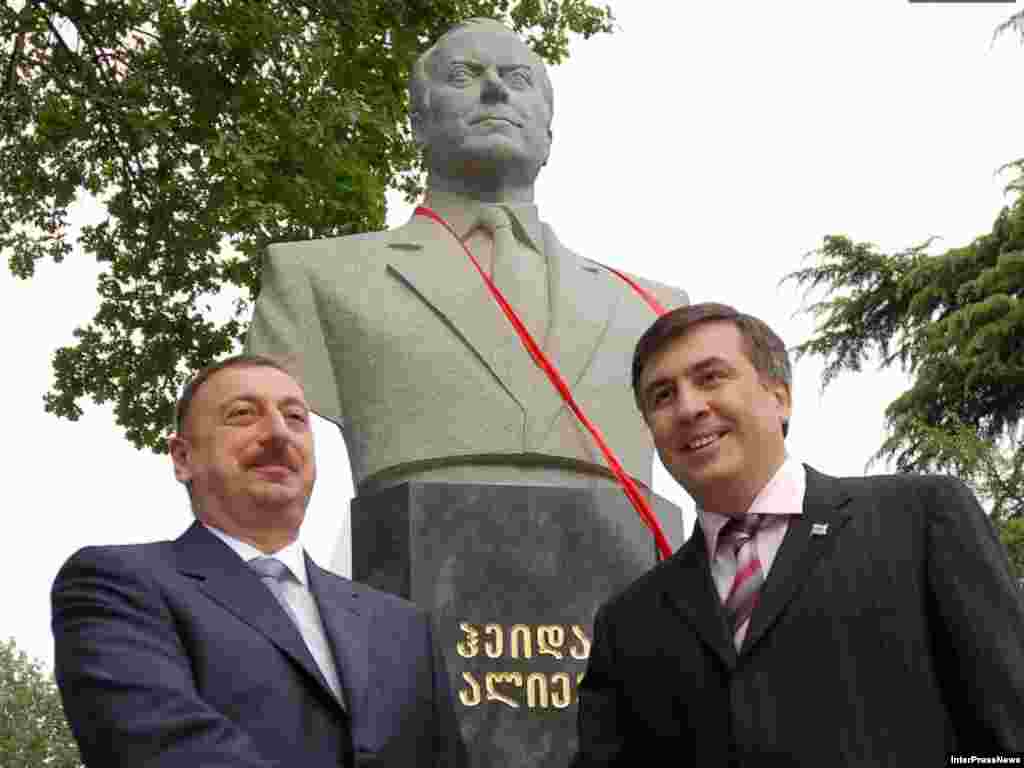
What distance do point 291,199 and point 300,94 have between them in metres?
0.75

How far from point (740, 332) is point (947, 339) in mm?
14266

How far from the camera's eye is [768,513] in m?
2.86

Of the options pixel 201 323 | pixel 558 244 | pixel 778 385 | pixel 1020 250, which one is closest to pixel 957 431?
pixel 1020 250

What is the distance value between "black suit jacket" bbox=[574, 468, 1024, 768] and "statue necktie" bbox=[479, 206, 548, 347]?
2149 millimetres

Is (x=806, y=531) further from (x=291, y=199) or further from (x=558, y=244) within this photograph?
(x=291, y=199)

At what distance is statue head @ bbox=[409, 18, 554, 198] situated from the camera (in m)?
5.14

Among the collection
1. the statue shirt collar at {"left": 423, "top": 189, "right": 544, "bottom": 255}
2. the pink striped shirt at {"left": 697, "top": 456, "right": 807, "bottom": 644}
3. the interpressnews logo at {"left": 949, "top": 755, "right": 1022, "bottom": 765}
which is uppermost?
the statue shirt collar at {"left": 423, "top": 189, "right": 544, "bottom": 255}

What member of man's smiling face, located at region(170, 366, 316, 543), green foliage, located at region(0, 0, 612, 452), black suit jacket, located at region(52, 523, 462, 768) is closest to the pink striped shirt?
black suit jacket, located at region(52, 523, 462, 768)

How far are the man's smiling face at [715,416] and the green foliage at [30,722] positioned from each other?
654 inches

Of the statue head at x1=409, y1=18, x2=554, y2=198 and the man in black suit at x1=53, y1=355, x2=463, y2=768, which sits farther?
the statue head at x1=409, y1=18, x2=554, y2=198

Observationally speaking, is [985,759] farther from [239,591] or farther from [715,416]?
[239,591]

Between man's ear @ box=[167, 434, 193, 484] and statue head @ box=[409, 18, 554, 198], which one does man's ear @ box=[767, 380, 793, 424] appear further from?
statue head @ box=[409, 18, 554, 198]

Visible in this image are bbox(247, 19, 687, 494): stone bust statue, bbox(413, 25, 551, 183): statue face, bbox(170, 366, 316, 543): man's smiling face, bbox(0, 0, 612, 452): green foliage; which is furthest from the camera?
bbox(0, 0, 612, 452): green foliage

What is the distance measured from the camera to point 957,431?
15586 millimetres
